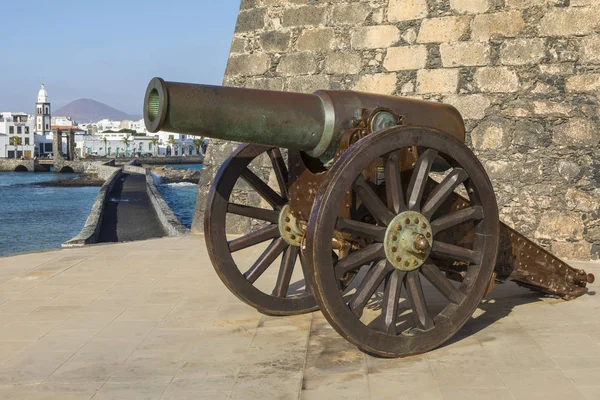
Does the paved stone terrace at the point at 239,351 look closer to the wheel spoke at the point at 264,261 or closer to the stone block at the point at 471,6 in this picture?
the wheel spoke at the point at 264,261

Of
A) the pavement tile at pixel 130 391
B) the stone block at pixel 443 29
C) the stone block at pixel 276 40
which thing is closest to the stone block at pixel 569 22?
the stone block at pixel 443 29

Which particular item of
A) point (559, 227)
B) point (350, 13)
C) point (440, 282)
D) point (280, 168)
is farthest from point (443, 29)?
point (440, 282)

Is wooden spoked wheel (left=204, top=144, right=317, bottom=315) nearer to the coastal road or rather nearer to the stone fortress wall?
the stone fortress wall

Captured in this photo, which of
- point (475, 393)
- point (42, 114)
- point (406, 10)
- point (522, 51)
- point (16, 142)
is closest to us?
point (475, 393)

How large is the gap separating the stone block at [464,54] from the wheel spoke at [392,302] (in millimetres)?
4066

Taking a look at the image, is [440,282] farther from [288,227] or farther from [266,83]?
[266,83]

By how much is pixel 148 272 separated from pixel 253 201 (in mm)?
2373

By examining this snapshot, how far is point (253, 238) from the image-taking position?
15.4 feet

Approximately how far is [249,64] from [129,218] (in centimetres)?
2490

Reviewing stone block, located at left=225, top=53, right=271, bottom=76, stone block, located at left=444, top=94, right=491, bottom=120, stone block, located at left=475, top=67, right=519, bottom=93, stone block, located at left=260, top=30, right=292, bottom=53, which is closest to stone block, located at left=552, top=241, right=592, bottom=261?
stone block, located at left=444, top=94, right=491, bottom=120

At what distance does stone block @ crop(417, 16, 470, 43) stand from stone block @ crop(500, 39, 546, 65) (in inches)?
17.9

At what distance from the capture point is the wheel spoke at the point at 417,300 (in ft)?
12.7

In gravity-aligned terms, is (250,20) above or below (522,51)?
above

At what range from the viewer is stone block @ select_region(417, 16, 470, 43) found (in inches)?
289
